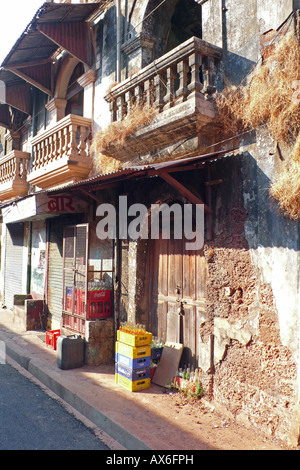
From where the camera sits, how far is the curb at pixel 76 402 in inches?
177

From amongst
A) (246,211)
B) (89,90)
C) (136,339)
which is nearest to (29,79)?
(89,90)

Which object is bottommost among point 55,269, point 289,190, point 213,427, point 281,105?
point 213,427

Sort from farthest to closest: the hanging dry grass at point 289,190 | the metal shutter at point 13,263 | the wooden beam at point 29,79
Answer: the metal shutter at point 13,263 → the wooden beam at point 29,79 → the hanging dry grass at point 289,190

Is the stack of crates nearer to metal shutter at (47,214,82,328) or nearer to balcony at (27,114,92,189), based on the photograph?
balcony at (27,114,92,189)

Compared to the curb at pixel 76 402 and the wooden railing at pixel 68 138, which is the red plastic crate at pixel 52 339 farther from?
the wooden railing at pixel 68 138

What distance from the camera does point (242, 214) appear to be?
5.01 meters

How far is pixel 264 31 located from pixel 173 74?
61.0 inches

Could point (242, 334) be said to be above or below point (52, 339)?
above

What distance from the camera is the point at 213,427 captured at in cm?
470

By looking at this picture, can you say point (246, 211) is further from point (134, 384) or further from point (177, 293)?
point (134, 384)

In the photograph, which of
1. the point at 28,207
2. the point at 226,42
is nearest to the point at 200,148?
the point at 226,42

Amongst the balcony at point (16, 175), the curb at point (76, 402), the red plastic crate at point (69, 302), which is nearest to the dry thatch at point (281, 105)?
the curb at point (76, 402)

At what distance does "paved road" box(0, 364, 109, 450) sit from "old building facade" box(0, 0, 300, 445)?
152cm

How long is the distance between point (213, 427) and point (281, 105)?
3.99 metres
